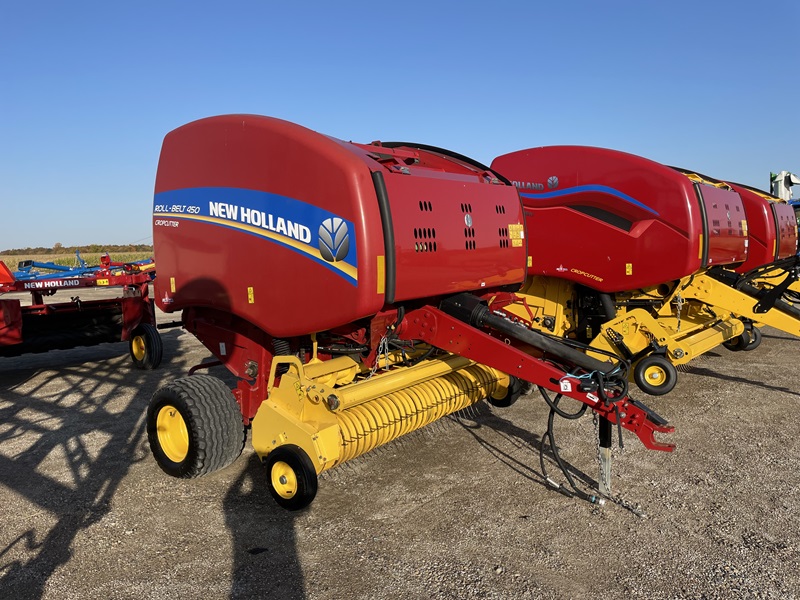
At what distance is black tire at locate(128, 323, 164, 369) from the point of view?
8.06 m

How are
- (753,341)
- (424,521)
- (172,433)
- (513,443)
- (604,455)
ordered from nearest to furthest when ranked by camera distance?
(424,521) → (604,455) → (172,433) → (513,443) → (753,341)

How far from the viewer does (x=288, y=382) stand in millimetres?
4004

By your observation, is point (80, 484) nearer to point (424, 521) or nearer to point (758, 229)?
point (424, 521)

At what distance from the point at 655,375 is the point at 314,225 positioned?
4349mm

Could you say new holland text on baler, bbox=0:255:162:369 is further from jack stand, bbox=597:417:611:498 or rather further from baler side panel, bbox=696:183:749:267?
baler side panel, bbox=696:183:749:267

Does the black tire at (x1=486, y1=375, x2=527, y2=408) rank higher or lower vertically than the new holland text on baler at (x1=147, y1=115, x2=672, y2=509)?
lower

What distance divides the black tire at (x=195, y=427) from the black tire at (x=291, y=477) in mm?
435

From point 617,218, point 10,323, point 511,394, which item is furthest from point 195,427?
point 617,218

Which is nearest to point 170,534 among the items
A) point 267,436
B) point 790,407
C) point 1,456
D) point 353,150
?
point 267,436

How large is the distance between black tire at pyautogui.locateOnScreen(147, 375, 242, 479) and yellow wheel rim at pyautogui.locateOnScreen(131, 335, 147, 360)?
13.4 feet

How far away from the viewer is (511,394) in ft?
18.7

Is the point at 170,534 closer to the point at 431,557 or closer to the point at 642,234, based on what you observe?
the point at 431,557

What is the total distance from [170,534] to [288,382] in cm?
113

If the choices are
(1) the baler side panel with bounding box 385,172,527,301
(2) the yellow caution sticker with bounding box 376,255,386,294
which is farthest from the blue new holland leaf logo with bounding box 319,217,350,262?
(1) the baler side panel with bounding box 385,172,527,301
